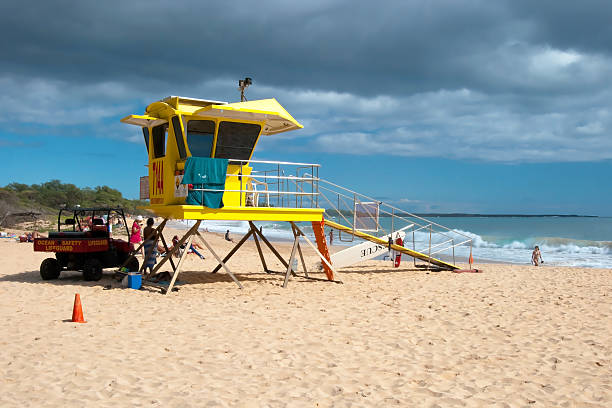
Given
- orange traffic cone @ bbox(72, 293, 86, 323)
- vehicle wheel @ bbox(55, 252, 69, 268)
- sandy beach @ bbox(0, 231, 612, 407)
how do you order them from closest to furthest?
sandy beach @ bbox(0, 231, 612, 407) → orange traffic cone @ bbox(72, 293, 86, 323) → vehicle wheel @ bbox(55, 252, 69, 268)

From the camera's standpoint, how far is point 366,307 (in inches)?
453

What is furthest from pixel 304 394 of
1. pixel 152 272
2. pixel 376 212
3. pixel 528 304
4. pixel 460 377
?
pixel 376 212

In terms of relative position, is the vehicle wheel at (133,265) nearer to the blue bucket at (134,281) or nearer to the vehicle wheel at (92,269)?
the vehicle wheel at (92,269)

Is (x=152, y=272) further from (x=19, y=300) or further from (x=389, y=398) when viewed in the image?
(x=389, y=398)

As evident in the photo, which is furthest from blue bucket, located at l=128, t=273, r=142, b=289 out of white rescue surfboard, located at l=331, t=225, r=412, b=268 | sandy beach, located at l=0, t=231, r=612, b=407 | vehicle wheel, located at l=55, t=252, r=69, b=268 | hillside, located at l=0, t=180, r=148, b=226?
hillside, located at l=0, t=180, r=148, b=226

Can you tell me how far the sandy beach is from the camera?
6094mm

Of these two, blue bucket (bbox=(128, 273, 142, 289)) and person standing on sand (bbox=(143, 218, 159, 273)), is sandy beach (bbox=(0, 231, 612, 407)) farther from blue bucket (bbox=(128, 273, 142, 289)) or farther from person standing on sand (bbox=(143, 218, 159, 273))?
person standing on sand (bbox=(143, 218, 159, 273))

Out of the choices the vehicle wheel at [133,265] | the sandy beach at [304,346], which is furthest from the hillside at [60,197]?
the sandy beach at [304,346]

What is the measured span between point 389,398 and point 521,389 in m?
1.77

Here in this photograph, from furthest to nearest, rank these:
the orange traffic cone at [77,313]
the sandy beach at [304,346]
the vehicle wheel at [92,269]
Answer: the vehicle wheel at [92,269]
the orange traffic cone at [77,313]
the sandy beach at [304,346]

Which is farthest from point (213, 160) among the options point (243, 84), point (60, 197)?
point (60, 197)

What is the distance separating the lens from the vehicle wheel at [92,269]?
1441 centimetres

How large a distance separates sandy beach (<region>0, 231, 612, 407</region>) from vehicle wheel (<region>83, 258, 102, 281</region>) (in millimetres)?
234

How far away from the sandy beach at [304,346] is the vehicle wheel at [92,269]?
0.77 feet
